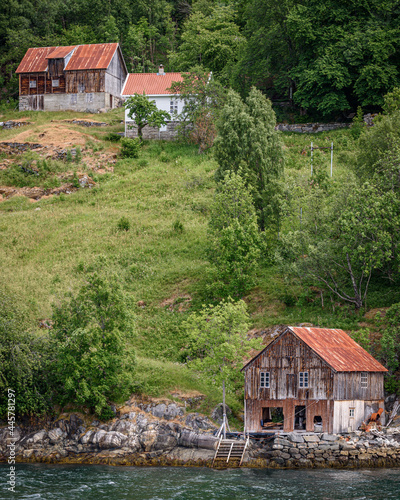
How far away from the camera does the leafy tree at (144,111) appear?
80125 mm

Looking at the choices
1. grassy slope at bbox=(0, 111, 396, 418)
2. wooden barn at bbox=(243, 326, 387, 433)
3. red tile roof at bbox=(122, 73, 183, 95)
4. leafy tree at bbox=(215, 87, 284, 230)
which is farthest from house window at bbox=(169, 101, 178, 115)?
wooden barn at bbox=(243, 326, 387, 433)

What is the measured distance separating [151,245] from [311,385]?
26765 millimetres

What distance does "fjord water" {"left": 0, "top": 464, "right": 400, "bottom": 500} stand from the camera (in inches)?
1149

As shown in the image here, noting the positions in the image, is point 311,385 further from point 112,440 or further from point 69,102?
point 69,102

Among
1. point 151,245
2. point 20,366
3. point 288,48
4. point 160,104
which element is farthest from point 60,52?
point 20,366

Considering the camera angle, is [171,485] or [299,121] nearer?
[171,485]

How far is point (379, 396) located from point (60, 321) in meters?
20.9

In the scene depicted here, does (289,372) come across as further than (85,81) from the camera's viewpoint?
No

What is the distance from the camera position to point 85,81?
9475cm

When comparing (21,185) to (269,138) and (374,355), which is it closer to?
(269,138)

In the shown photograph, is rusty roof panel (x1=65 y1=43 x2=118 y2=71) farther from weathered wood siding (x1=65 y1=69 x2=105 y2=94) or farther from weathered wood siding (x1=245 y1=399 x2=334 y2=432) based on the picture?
weathered wood siding (x1=245 y1=399 x2=334 y2=432)

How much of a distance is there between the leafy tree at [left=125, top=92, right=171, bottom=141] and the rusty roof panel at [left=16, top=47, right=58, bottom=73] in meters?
22.7

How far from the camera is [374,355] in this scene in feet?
137

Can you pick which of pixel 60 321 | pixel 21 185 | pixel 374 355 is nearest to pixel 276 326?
pixel 374 355
